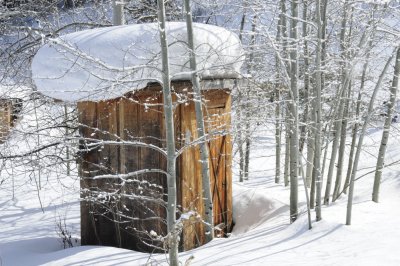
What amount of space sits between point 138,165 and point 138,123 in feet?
1.64

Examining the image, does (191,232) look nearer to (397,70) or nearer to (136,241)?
(136,241)

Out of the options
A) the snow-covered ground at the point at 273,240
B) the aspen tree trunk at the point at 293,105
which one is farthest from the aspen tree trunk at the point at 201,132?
the aspen tree trunk at the point at 293,105

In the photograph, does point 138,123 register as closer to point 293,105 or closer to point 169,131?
point 169,131

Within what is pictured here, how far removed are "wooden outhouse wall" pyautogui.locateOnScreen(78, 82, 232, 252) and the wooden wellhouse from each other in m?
0.01

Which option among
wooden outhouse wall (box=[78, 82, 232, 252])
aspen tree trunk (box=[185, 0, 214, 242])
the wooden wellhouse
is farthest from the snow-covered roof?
wooden outhouse wall (box=[78, 82, 232, 252])

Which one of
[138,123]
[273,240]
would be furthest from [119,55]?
[273,240]

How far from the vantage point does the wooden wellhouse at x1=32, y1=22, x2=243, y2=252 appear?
17.3 feet

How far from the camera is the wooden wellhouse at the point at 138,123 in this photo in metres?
5.27

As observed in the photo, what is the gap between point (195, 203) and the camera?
235 inches

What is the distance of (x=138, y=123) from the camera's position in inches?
226

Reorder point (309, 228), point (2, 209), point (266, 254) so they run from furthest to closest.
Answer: point (2, 209) < point (309, 228) < point (266, 254)

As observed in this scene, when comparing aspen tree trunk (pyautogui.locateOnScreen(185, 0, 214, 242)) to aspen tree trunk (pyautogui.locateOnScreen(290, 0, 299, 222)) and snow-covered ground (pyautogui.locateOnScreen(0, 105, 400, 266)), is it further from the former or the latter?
aspen tree trunk (pyautogui.locateOnScreen(290, 0, 299, 222))

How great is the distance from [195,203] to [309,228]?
60.1 inches

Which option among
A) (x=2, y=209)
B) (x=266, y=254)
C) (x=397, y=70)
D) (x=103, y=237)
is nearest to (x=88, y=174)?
(x=103, y=237)
